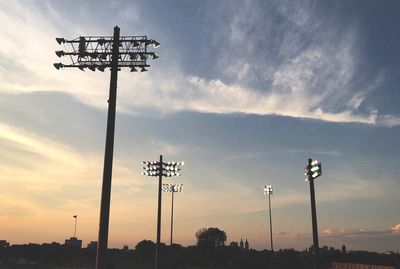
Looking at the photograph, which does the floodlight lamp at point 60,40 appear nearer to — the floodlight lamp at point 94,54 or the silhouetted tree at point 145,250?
the floodlight lamp at point 94,54

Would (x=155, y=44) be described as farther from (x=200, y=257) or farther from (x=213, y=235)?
(x=213, y=235)

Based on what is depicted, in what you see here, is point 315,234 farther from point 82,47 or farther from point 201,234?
point 201,234

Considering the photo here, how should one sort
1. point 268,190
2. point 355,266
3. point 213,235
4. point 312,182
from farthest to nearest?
point 213,235, point 268,190, point 355,266, point 312,182

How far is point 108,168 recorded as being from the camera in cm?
1688

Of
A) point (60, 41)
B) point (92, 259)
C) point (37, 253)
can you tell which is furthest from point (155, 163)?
point (37, 253)

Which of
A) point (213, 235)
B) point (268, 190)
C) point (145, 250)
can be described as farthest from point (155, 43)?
point (213, 235)

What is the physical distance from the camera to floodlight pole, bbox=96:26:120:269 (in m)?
16.3

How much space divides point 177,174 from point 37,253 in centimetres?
12847

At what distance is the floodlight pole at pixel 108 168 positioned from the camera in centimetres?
1627

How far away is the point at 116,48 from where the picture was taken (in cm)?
1808

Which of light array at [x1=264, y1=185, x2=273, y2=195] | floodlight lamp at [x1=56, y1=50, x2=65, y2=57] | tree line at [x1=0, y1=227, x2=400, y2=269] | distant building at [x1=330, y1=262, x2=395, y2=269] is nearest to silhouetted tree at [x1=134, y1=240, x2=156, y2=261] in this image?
tree line at [x1=0, y1=227, x2=400, y2=269]

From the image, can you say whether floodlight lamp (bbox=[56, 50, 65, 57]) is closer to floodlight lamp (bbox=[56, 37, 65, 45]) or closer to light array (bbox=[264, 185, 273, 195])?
floodlight lamp (bbox=[56, 37, 65, 45])

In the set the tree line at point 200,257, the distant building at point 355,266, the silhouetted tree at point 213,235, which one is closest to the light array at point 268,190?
the tree line at point 200,257

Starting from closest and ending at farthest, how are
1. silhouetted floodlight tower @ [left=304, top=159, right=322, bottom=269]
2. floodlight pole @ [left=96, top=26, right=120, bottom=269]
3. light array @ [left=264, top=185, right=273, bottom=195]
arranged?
floodlight pole @ [left=96, top=26, right=120, bottom=269] < silhouetted floodlight tower @ [left=304, top=159, right=322, bottom=269] < light array @ [left=264, top=185, right=273, bottom=195]
